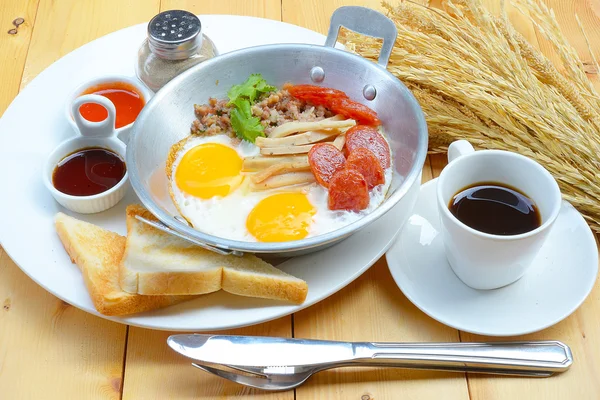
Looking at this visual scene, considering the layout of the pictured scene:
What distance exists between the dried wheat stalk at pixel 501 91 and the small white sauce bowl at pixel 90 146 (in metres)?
1.13

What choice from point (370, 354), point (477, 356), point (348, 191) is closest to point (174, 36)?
point (348, 191)

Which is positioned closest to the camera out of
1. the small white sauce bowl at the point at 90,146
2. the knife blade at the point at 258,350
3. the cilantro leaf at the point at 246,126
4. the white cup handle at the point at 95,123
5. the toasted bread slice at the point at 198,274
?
the knife blade at the point at 258,350

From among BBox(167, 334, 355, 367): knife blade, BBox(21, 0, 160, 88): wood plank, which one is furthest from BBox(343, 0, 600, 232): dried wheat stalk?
BBox(21, 0, 160, 88): wood plank

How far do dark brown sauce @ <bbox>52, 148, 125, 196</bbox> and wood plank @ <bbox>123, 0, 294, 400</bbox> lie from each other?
62 centimetres

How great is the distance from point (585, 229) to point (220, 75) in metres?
1.61

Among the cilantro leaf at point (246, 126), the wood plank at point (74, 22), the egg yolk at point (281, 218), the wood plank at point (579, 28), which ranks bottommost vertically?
the wood plank at point (74, 22)

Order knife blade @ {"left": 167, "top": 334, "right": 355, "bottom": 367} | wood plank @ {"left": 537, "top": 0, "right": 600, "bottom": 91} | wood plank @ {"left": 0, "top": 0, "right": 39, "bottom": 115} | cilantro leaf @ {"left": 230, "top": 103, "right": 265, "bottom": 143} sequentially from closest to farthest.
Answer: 1. knife blade @ {"left": 167, "top": 334, "right": 355, "bottom": 367}
2. cilantro leaf @ {"left": 230, "top": 103, "right": 265, "bottom": 143}
3. wood plank @ {"left": 0, "top": 0, "right": 39, "bottom": 115}
4. wood plank @ {"left": 537, "top": 0, "right": 600, "bottom": 91}

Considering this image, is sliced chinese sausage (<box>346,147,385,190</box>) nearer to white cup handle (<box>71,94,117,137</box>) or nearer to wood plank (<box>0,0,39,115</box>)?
white cup handle (<box>71,94,117,137</box>)

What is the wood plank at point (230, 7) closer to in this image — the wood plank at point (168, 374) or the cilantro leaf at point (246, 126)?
the cilantro leaf at point (246, 126)

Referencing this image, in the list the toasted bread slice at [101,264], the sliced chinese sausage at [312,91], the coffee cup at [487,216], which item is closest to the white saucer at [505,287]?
the coffee cup at [487,216]

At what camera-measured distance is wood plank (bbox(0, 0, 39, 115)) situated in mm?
3355

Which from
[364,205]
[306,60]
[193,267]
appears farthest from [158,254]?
[306,60]

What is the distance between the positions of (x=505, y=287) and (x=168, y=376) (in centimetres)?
120

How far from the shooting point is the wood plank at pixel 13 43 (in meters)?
3.36
